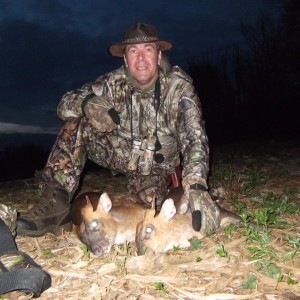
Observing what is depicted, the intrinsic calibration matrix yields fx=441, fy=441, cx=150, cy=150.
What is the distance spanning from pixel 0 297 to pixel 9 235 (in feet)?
2.08

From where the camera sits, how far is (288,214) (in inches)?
212

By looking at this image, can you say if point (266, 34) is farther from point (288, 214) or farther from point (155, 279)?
point (155, 279)

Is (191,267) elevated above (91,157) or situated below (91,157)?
below

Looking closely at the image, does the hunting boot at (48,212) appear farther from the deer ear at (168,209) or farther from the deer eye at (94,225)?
the deer ear at (168,209)

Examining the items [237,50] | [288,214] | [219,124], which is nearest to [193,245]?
[288,214]

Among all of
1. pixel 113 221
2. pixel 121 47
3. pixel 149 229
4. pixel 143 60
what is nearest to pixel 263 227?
pixel 149 229

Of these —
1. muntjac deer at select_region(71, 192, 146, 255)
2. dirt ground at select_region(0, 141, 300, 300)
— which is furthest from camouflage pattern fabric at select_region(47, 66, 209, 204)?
dirt ground at select_region(0, 141, 300, 300)

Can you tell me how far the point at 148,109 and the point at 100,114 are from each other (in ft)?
2.57

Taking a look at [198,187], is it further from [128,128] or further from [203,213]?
[128,128]

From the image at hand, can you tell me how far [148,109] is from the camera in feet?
19.9

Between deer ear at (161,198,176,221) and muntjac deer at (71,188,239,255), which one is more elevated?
deer ear at (161,198,176,221)

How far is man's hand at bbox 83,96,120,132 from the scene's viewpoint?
5.56 meters

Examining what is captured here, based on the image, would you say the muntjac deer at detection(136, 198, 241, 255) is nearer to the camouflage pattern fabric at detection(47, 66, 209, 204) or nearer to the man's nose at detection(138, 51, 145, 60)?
the camouflage pattern fabric at detection(47, 66, 209, 204)

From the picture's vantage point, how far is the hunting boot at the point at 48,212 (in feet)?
16.8
